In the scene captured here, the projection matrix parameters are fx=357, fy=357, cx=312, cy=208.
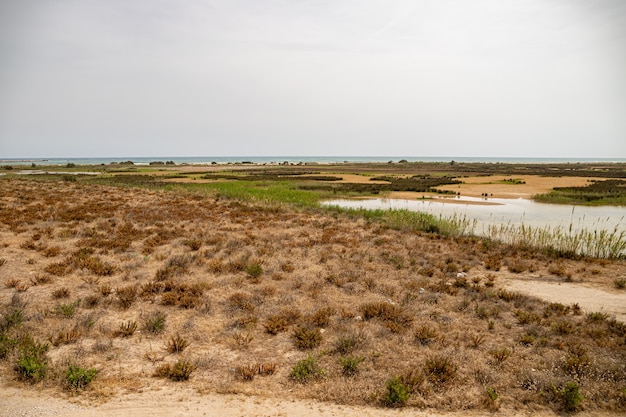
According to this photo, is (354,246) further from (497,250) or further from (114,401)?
(114,401)

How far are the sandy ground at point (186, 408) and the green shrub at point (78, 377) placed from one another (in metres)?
0.30

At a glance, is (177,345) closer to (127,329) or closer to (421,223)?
(127,329)

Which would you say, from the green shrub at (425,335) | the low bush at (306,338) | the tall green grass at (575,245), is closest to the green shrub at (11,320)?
the low bush at (306,338)

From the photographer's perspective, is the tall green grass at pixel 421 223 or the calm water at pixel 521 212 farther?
the calm water at pixel 521 212

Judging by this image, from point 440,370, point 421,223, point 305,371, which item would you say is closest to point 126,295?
point 305,371

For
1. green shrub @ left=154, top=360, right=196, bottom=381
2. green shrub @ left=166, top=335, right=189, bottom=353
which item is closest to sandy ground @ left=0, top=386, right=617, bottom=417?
green shrub @ left=154, top=360, right=196, bottom=381

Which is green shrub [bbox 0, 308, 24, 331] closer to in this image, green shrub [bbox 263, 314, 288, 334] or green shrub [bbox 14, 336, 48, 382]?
green shrub [bbox 14, 336, 48, 382]

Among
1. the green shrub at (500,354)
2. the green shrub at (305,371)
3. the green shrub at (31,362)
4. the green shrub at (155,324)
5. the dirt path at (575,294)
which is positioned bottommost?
the dirt path at (575,294)

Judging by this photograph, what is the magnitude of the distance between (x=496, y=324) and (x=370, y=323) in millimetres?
3316

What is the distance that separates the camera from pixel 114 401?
5.98 m

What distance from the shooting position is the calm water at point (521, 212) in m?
25.0

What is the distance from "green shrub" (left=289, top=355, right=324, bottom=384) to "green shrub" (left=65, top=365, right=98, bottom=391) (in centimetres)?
363

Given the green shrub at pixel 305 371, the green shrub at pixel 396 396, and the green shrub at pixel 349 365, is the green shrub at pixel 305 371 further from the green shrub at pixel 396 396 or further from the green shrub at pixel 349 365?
the green shrub at pixel 396 396

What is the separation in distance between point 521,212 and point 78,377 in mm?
32851
